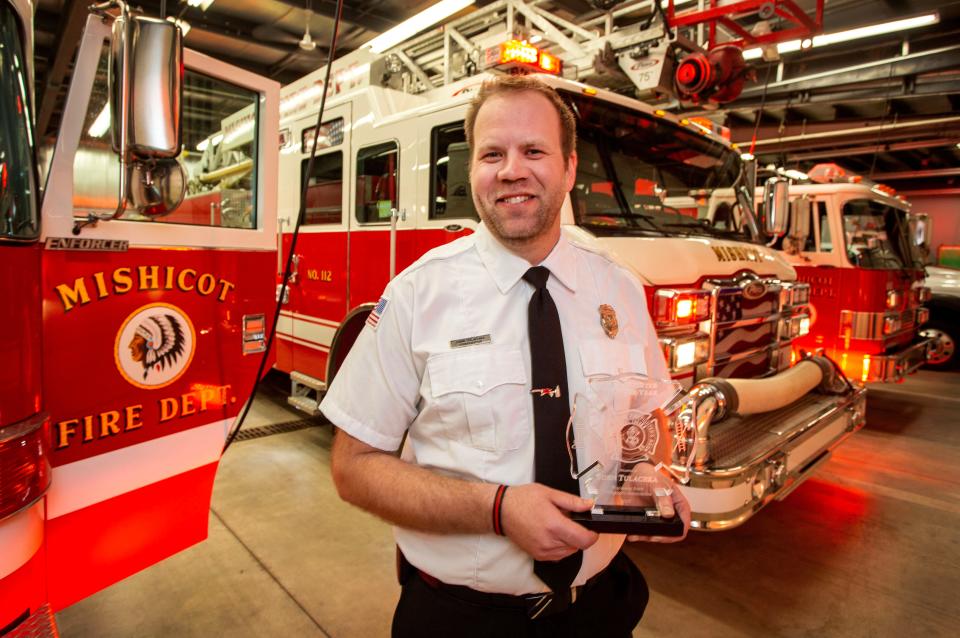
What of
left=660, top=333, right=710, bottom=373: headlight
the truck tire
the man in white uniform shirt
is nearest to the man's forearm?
the man in white uniform shirt

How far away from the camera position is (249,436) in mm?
4957

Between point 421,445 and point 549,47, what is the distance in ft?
15.0

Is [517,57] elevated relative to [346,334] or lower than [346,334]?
elevated

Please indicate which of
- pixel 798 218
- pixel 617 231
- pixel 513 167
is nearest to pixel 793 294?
pixel 798 218

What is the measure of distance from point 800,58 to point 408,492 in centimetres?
890

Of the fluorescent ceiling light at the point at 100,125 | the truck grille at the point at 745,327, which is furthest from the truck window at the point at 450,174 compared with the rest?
the fluorescent ceiling light at the point at 100,125

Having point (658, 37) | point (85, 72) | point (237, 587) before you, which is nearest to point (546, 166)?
point (85, 72)

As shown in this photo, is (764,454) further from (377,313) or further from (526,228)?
(377,313)

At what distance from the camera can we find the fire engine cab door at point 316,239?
4453 mm

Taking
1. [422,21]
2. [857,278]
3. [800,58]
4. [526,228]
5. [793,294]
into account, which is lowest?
[793,294]

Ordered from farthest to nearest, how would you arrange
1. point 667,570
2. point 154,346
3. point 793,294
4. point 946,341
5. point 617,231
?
point 946,341 < point 793,294 < point 667,570 < point 617,231 < point 154,346

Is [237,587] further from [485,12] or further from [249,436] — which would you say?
[485,12]

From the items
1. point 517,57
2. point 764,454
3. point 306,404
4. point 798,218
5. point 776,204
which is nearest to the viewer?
point 764,454

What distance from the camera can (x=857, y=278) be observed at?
225 inches
